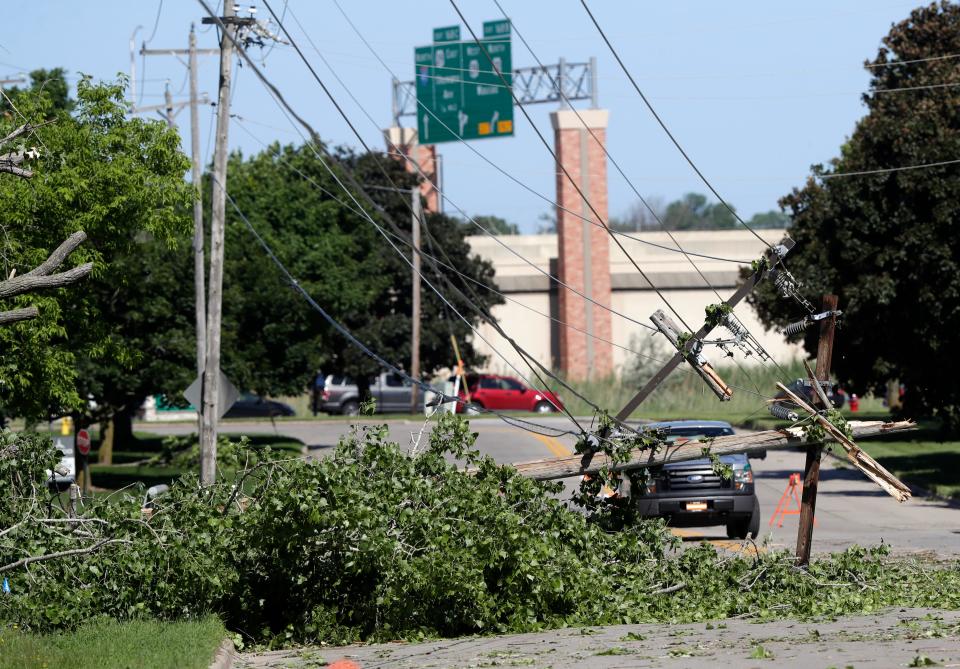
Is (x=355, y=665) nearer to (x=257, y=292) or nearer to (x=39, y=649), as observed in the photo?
(x=39, y=649)

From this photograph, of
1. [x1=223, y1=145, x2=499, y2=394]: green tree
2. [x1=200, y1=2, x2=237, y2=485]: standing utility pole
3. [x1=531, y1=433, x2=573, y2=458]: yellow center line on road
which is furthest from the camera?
[x1=531, y1=433, x2=573, y2=458]: yellow center line on road

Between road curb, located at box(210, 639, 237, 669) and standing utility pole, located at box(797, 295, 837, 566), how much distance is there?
5.81 meters

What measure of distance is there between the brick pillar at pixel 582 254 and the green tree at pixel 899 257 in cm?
2800

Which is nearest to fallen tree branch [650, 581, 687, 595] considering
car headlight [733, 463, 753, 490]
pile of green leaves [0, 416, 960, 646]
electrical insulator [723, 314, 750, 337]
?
pile of green leaves [0, 416, 960, 646]

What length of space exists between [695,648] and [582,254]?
51188mm

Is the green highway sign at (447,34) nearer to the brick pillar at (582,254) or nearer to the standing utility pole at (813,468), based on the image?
the brick pillar at (582,254)

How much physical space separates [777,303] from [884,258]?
10.1 m

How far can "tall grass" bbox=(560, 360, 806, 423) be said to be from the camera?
5422cm

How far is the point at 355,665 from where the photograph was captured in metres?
10.5

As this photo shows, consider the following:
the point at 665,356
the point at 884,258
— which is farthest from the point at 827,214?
the point at 665,356

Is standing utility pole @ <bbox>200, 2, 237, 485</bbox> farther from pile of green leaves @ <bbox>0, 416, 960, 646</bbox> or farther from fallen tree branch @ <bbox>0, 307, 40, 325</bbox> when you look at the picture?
fallen tree branch @ <bbox>0, 307, 40, 325</bbox>

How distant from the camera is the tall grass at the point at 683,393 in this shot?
178 ft

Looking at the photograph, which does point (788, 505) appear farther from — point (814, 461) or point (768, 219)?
point (768, 219)

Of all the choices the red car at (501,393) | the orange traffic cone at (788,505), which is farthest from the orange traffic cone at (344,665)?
the red car at (501,393)
